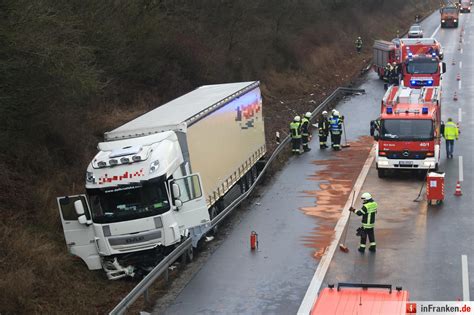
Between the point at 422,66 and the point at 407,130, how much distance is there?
15707 millimetres

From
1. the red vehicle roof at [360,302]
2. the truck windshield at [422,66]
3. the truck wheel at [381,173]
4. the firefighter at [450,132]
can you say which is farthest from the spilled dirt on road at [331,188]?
the truck windshield at [422,66]

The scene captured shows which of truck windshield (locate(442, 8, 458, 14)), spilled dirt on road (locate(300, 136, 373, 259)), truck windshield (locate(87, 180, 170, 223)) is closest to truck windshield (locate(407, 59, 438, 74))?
spilled dirt on road (locate(300, 136, 373, 259))

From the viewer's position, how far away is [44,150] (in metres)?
21.5

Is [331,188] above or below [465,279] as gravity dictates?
above

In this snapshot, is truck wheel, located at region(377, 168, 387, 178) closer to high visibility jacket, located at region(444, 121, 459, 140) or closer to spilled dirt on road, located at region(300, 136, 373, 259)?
spilled dirt on road, located at region(300, 136, 373, 259)

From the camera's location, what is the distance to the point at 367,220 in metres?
18.7

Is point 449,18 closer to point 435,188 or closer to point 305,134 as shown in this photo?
point 305,134

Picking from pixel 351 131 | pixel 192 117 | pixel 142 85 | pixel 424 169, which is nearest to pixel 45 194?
pixel 192 117

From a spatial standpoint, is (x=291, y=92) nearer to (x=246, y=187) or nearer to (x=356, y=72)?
(x=356, y=72)

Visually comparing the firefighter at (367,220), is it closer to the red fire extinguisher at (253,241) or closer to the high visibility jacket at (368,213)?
the high visibility jacket at (368,213)

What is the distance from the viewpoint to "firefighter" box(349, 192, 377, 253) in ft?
61.0

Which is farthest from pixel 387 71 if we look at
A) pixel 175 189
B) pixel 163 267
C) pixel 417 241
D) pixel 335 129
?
pixel 163 267

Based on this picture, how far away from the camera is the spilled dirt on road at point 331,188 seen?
20297 millimetres

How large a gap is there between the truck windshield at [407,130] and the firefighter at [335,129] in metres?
4.16
